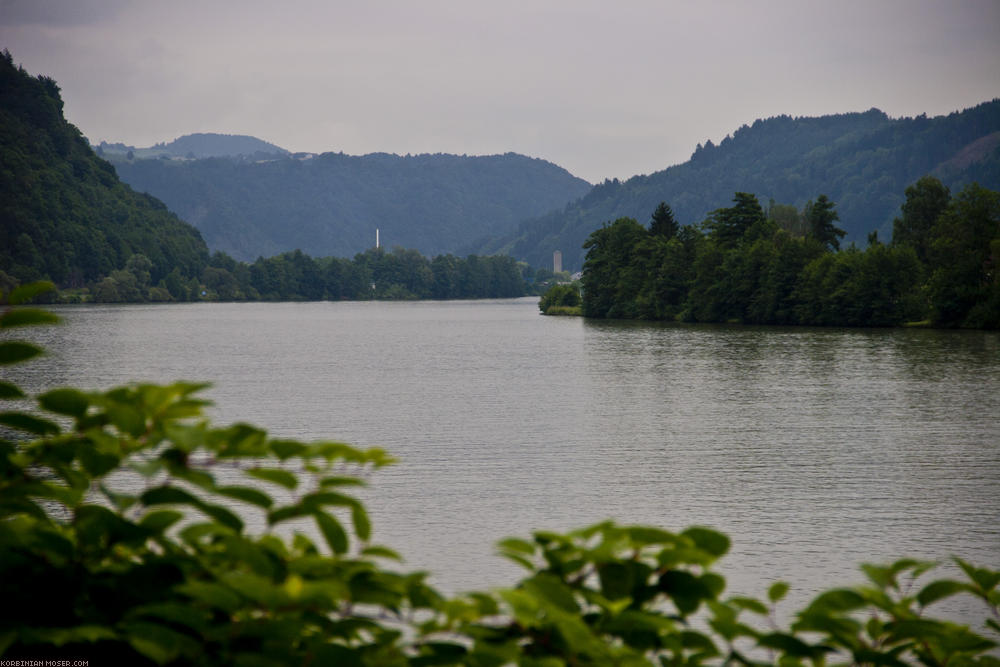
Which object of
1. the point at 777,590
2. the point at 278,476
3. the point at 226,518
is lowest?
the point at 777,590

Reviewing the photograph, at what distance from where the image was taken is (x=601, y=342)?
2349 inches

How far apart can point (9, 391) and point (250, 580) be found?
73 centimetres

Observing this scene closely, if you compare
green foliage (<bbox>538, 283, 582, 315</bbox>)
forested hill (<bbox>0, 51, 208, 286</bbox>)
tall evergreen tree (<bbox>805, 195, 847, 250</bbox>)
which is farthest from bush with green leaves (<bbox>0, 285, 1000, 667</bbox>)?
forested hill (<bbox>0, 51, 208, 286</bbox>)

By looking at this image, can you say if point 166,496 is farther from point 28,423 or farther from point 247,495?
point 28,423

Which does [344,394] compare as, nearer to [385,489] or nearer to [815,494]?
[385,489]

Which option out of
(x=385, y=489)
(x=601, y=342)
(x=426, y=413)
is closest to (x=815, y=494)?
→ (x=385, y=489)

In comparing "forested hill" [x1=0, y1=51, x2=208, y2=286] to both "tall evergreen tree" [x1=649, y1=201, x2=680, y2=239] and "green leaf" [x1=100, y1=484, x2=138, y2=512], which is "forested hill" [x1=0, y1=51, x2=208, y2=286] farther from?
"green leaf" [x1=100, y1=484, x2=138, y2=512]

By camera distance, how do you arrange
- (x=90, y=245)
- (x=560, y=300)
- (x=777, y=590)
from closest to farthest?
(x=777, y=590) < (x=560, y=300) < (x=90, y=245)

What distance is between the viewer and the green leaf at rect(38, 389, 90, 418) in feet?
Result: 6.24

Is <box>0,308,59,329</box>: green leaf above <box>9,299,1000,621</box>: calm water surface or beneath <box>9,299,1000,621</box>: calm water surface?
above

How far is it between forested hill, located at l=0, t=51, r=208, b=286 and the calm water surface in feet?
412

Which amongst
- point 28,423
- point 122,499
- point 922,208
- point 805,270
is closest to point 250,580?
point 122,499

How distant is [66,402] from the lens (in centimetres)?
192

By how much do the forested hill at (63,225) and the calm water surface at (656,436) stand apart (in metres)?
126
